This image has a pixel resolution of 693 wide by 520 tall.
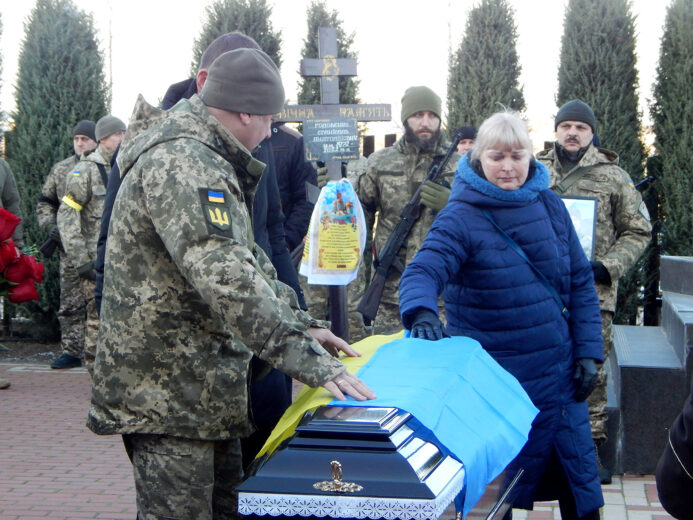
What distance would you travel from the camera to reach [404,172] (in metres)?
6.22

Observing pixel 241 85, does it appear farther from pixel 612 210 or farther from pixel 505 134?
pixel 612 210

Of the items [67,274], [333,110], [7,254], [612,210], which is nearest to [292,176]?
[333,110]

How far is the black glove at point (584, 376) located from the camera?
11.8 ft

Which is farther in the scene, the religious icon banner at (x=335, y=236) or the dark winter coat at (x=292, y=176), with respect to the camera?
the dark winter coat at (x=292, y=176)

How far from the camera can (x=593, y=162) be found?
5855 millimetres

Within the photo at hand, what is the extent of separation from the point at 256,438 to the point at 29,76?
8579 millimetres

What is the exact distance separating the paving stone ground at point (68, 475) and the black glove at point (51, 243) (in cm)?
168

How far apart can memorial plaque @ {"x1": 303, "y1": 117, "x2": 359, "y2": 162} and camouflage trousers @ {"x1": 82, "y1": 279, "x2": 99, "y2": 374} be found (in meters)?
2.35

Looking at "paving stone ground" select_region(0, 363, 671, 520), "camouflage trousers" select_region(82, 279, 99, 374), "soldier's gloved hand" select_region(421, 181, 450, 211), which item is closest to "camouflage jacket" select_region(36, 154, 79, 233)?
"camouflage trousers" select_region(82, 279, 99, 374)

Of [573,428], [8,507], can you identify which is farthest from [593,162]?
[8,507]

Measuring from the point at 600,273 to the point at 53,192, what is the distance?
5936 mm

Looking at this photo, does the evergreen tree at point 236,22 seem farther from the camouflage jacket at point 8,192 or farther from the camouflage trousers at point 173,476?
the camouflage trousers at point 173,476

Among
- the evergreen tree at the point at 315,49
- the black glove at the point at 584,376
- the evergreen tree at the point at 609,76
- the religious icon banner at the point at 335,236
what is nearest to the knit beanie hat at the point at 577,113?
the religious icon banner at the point at 335,236

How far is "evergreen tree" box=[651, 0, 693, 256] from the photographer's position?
29.6 feet
